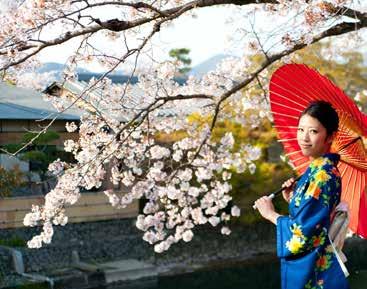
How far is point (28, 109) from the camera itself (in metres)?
12.6

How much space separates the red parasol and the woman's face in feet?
1.11

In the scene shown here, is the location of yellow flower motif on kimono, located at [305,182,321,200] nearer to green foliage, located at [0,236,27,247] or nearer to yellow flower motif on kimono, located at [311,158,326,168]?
yellow flower motif on kimono, located at [311,158,326,168]

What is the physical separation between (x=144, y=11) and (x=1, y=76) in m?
1.02

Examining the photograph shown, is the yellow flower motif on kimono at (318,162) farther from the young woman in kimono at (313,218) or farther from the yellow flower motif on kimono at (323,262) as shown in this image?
the yellow flower motif on kimono at (323,262)

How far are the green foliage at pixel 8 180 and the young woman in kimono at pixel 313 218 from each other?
9588mm

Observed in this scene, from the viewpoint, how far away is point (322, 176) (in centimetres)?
245

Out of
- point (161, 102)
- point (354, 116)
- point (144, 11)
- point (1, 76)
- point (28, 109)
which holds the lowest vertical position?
point (354, 116)

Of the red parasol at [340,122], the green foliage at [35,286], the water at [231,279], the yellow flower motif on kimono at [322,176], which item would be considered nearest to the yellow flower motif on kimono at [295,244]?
the yellow flower motif on kimono at [322,176]

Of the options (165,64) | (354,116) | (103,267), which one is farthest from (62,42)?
(103,267)

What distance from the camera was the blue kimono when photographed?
7.92 ft

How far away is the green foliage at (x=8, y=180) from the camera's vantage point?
11.4 m

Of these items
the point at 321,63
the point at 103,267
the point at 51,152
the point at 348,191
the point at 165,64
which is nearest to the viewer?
the point at 348,191

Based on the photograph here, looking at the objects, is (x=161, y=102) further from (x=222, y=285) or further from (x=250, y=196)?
(x=250, y=196)

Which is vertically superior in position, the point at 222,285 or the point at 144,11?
the point at 144,11
